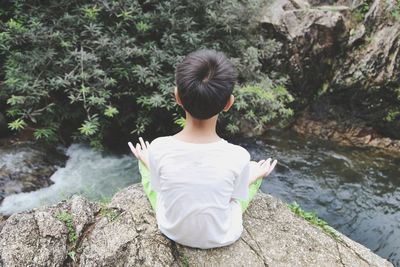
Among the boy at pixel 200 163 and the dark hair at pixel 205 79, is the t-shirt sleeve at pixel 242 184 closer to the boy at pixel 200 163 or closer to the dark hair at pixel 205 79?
the boy at pixel 200 163

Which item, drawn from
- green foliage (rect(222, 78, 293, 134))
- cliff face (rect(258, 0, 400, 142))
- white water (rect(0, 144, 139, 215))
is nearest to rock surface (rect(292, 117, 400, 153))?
cliff face (rect(258, 0, 400, 142))

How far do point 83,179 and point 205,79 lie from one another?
378 cm

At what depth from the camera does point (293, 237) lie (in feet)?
10.2

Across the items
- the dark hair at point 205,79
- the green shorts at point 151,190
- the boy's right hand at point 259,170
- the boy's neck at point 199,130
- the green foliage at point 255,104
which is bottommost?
the green foliage at point 255,104

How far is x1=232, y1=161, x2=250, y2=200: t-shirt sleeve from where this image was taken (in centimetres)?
260

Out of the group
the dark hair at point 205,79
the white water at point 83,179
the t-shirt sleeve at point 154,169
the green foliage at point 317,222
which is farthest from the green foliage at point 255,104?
the dark hair at point 205,79

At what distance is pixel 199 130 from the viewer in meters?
2.46

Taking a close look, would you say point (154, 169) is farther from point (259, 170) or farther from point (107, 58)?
point (107, 58)

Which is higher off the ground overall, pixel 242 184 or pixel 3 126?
pixel 242 184

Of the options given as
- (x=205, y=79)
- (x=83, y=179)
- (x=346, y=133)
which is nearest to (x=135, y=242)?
(x=205, y=79)

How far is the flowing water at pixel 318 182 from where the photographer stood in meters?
4.94

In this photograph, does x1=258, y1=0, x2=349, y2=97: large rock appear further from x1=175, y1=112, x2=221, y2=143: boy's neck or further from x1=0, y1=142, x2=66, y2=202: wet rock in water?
x1=175, y1=112, x2=221, y2=143: boy's neck

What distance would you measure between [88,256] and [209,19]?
4.37 metres

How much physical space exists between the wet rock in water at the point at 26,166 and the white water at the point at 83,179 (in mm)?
90
